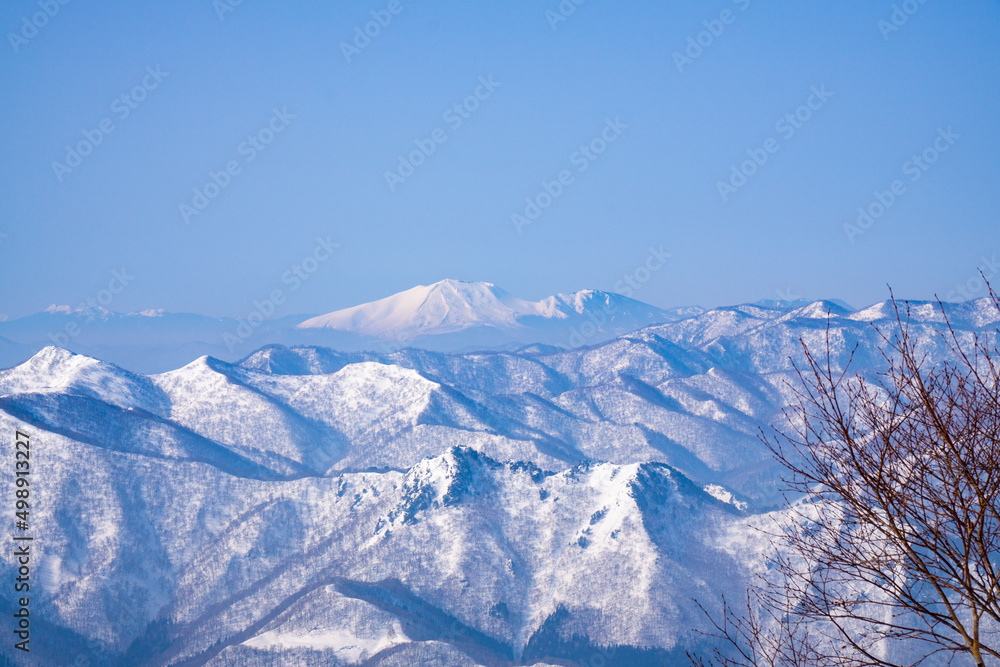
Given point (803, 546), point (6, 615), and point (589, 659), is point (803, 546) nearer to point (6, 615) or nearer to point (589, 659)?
point (589, 659)

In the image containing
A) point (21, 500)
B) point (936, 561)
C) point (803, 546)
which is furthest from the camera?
point (21, 500)

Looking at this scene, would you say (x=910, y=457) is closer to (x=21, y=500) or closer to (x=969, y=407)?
(x=969, y=407)

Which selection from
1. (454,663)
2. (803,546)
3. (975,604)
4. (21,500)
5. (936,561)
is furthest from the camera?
(21,500)

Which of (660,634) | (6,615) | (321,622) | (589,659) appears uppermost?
(660,634)

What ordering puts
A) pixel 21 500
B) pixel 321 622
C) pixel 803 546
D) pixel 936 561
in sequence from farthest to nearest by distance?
1. pixel 21 500
2. pixel 321 622
3. pixel 803 546
4. pixel 936 561

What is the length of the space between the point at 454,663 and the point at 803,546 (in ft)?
532

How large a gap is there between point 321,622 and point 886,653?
423 feet

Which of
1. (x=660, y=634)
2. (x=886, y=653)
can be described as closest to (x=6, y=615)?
(x=660, y=634)

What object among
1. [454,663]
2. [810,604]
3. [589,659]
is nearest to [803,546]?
[810,604]

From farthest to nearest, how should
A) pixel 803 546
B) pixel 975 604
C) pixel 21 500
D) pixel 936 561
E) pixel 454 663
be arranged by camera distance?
pixel 21 500, pixel 454 663, pixel 803 546, pixel 936 561, pixel 975 604

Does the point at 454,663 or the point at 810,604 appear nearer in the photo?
the point at 810,604

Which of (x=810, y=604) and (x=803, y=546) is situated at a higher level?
(x=803, y=546)

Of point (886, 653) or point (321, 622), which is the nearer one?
point (886, 653)

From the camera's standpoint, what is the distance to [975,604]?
15117mm
